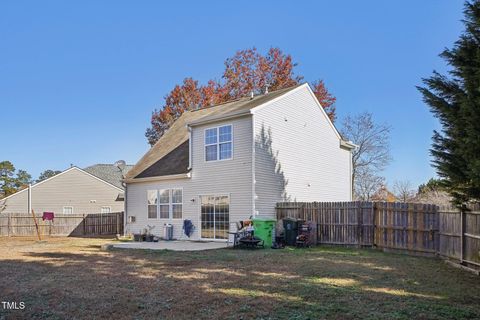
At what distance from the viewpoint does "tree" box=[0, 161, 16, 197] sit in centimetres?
4997

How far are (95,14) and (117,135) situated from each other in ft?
42.4

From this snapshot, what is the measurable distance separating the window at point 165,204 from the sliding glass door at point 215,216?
151 cm

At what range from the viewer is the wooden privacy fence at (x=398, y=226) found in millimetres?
9828

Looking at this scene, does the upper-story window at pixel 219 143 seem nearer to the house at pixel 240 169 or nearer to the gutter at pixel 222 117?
the house at pixel 240 169

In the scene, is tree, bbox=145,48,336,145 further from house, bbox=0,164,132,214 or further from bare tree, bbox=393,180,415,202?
house, bbox=0,164,132,214

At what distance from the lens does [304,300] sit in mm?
6168

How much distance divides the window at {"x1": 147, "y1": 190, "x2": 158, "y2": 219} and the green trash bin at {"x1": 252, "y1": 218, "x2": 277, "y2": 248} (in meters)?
6.93

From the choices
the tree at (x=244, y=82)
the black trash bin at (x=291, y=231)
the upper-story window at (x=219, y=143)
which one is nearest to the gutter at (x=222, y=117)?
the upper-story window at (x=219, y=143)

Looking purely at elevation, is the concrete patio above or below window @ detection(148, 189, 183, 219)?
below

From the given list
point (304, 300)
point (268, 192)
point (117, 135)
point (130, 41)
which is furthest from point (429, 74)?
point (117, 135)

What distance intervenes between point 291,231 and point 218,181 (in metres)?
3.85

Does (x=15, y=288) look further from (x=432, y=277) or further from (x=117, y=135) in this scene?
(x=117, y=135)

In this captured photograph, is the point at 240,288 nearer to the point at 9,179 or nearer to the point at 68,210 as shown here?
the point at 68,210

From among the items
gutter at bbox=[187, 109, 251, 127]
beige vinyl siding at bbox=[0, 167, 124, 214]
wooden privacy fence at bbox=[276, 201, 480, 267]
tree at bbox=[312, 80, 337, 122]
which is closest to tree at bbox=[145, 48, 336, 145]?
tree at bbox=[312, 80, 337, 122]
